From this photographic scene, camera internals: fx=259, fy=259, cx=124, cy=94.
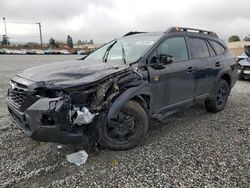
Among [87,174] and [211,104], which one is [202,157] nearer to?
[87,174]

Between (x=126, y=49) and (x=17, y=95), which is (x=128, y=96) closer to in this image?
(x=126, y=49)

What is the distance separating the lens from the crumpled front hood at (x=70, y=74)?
3338 millimetres

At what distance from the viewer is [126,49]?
4.63 metres

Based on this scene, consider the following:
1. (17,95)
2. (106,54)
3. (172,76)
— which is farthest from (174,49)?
(17,95)

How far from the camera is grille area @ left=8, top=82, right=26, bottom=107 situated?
346 centimetres

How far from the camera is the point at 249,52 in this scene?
1126 centimetres

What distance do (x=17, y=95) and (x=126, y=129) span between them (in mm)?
1627

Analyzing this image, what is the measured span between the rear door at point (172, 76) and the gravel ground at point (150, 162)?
0.62m

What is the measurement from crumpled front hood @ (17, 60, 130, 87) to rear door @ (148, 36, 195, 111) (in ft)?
1.89

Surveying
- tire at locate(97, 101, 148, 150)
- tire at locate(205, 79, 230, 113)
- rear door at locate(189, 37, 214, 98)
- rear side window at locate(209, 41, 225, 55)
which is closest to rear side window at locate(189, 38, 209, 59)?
rear door at locate(189, 37, 214, 98)

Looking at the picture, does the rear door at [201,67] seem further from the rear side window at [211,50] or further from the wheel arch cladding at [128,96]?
the wheel arch cladding at [128,96]

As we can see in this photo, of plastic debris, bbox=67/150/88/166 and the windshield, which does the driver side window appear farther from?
plastic debris, bbox=67/150/88/166

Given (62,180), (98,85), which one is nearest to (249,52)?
(98,85)

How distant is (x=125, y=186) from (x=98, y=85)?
1302 millimetres
